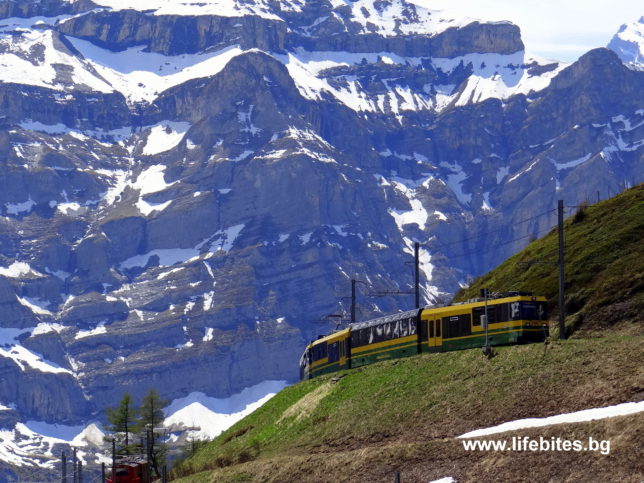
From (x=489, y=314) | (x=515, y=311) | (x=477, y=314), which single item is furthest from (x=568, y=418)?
(x=477, y=314)

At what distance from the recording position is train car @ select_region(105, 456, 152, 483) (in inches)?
3762

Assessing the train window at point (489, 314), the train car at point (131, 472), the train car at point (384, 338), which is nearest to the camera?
the train window at point (489, 314)

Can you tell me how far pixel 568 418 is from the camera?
57625 millimetres

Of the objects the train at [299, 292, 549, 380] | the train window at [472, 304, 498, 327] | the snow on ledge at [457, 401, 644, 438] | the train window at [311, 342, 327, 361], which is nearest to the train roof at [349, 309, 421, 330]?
the train at [299, 292, 549, 380]

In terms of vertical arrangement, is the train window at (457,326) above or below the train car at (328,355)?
below

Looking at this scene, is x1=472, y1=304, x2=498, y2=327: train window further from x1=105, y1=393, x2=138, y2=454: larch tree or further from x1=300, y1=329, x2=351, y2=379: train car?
x1=105, y1=393, x2=138, y2=454: larch tree

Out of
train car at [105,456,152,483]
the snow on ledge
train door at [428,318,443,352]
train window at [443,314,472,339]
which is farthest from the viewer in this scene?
train car at [105,456,152,483]

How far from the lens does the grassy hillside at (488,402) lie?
54750 mm

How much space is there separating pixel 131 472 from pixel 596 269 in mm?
34849

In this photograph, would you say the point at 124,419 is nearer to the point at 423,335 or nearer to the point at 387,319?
the point at 387,319

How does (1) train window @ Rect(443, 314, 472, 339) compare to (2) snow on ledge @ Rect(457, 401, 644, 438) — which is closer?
(2) snow on ledge @ Rect(457, 401, 644, 438)

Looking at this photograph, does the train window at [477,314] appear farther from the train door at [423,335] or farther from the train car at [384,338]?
the train car at [384,338]

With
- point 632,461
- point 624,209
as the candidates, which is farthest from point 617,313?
point 632,461

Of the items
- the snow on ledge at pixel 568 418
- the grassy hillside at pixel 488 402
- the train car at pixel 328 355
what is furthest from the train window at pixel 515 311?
the train car at pixel 328 355
